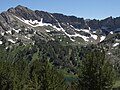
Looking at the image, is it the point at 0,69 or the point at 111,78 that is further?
the point at 0,69

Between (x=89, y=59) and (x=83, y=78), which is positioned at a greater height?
(x=89, y=59)

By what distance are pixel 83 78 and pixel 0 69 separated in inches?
922

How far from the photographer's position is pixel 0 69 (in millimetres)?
60156

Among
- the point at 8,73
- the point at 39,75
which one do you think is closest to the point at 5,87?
the point at 8,73

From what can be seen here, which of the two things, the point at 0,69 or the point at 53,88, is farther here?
the point at 0,69

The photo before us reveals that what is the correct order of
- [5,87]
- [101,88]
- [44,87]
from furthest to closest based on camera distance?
[5,87] < [44,87] < [101,88]

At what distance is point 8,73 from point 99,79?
24.9 meters

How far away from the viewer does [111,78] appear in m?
41.6

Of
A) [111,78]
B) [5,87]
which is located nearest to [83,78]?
[111,78]

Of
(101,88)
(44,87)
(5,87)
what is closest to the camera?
(101,88)

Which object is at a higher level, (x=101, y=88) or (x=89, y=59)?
(x=89, y=59)

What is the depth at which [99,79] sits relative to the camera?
41.0 meters

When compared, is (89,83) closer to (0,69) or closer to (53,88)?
(53,88)

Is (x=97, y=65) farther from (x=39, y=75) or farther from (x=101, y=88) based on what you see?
(x=39, y=75)
